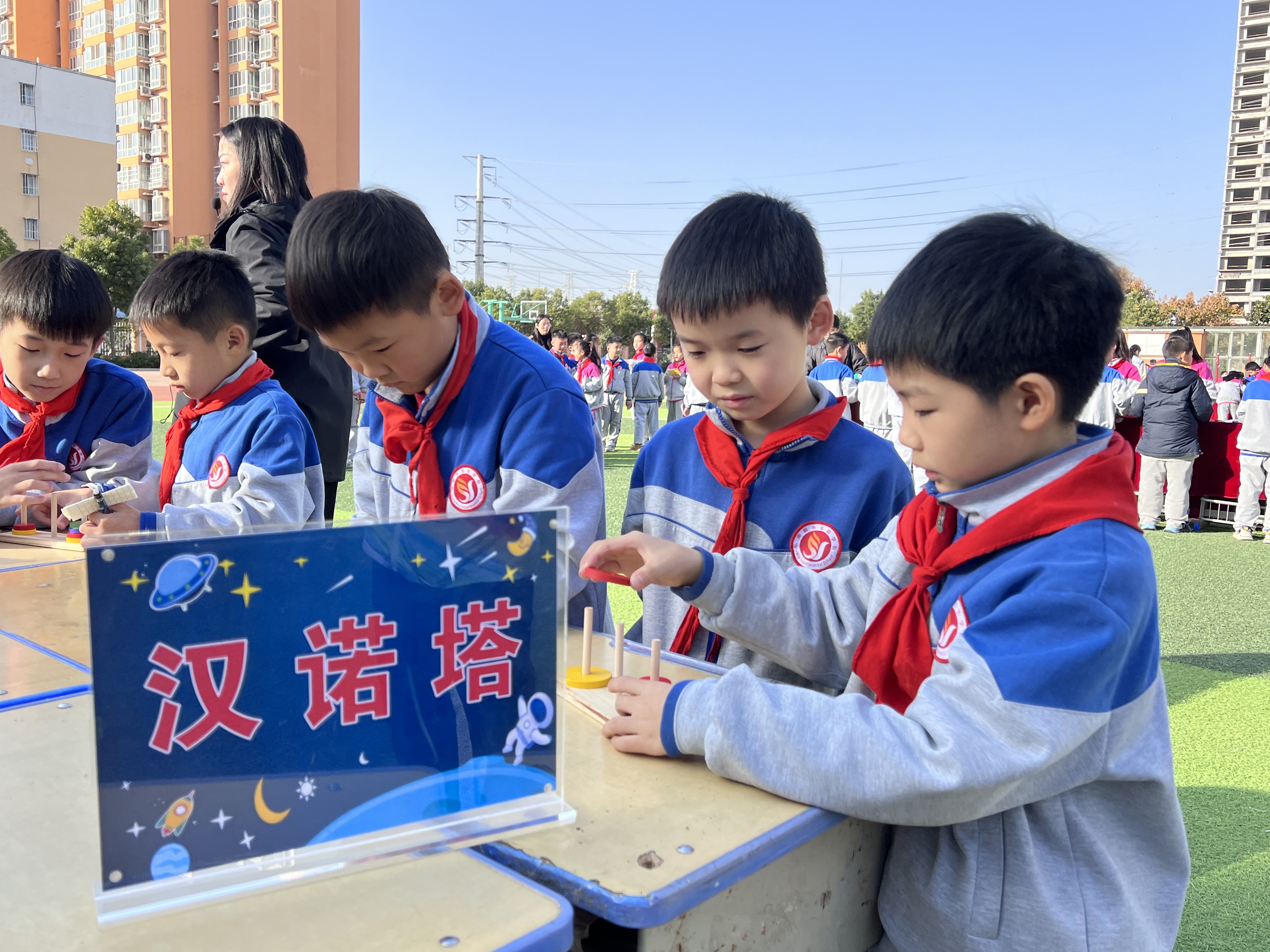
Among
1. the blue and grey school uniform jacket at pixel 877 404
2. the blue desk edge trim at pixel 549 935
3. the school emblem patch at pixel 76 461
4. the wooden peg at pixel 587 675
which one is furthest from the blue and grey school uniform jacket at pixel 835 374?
the blue desk edge trim at pixel 549 935

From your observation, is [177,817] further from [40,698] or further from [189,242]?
[189,242]

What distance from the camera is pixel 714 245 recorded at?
1.44 metres

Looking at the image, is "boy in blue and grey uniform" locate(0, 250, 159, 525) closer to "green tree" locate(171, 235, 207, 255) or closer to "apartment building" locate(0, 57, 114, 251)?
"green tree" locate(171, 235, 207, 255)

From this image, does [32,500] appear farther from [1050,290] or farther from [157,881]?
[1050,290]

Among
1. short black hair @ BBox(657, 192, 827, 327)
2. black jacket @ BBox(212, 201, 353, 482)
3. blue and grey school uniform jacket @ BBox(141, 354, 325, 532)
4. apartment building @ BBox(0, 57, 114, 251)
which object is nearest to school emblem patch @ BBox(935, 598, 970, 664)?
short black hair @ BBox(657, 192, 827, 327)

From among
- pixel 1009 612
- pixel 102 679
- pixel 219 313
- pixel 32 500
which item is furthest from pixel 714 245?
pixel 32 500

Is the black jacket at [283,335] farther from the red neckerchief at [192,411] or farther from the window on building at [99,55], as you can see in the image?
the window on building at [99,55]

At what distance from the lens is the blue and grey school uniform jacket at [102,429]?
240cm

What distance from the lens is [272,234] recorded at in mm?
2445

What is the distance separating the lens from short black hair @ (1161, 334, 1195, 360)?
21.9 feet

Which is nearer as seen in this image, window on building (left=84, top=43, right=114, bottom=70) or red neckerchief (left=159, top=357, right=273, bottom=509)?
red neckerchief (left=159, top=357, right=273, bottom=509)

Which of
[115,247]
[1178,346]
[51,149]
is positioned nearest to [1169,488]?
[1178,346]

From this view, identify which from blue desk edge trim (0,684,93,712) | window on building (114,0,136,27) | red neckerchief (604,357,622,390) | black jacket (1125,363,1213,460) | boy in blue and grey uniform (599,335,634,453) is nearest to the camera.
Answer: blue desk edge trim (0,684,93,712)

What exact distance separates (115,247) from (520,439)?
25.8 m
